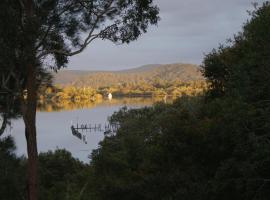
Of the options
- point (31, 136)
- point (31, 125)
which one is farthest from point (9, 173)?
point (31, 125)

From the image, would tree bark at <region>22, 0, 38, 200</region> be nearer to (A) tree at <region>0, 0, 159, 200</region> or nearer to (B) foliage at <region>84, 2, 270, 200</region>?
(A) tree at <region>0, 0, 159, 200</region>

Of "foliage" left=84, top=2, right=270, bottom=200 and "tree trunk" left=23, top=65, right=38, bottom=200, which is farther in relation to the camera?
"tree trunk" left=23, top=65, right=38, bottom=200

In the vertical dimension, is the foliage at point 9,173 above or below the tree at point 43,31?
below

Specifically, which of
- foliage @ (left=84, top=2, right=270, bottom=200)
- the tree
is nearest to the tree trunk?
the tree

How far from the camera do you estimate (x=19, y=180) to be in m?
12.7

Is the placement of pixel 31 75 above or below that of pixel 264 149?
above

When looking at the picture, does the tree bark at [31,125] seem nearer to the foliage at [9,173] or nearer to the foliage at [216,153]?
the foliage at [9,173]

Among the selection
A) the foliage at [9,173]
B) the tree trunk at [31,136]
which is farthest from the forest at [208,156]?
the tree trunk at [31,136]

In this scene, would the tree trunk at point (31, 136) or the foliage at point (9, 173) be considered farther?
the foliage at point (9, 173)

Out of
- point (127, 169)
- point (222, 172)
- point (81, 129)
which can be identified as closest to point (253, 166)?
point (222, 172)

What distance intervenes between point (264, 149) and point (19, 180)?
6045 mm

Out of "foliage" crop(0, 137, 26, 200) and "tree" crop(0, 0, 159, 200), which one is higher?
"tree" crop(0, 0, 159, 200)

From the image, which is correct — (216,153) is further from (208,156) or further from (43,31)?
(43,31)

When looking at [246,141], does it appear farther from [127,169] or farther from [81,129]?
[81,129]
